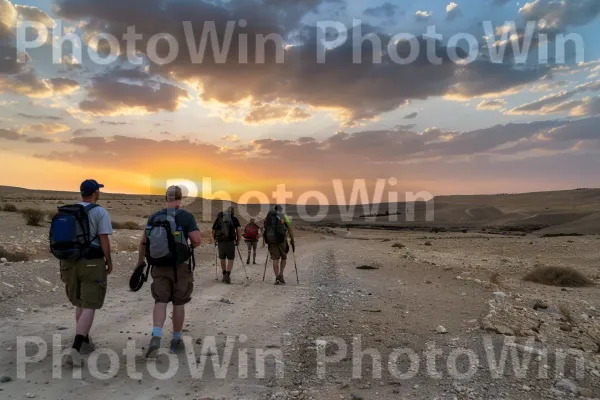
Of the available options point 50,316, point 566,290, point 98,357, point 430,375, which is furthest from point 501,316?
point 50,316

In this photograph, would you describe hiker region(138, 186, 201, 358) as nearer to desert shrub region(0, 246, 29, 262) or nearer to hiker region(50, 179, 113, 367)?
hiker region(50, 179, 113, 367)

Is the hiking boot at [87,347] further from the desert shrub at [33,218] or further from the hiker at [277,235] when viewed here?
the desert shrub at [33,218]

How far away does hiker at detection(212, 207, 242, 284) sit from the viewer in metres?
13.6

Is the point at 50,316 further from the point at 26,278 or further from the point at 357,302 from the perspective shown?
the point at 357,302

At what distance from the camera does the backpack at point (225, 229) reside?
45.0ft

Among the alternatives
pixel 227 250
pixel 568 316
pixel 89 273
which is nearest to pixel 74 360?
→ pixel 89 273

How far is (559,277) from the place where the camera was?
1466 centimetres

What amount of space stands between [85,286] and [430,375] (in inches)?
193

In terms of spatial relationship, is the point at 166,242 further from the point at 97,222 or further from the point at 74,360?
the point at 74,360

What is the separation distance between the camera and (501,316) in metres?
8.99

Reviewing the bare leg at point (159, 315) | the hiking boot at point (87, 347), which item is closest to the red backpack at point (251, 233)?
the bare leg at point (159, 315)

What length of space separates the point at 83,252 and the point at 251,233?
1306cm

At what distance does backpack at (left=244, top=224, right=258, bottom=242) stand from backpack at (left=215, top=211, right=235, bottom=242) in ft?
16.4

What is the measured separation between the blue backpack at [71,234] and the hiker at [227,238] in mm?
7500
